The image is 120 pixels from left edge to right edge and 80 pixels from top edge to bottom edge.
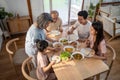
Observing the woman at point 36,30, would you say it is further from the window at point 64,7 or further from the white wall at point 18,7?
the window at point 64,7

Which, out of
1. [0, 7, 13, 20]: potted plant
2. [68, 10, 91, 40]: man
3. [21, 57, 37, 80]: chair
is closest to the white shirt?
[68, 10, 91, 40]: man

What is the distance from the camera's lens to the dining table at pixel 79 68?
143cm

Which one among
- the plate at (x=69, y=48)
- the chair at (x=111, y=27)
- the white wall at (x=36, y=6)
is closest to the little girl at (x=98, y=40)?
the plate at (x=69, y=48)

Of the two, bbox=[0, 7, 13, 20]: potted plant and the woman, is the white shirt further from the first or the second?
bbox=[0, 7, 13, 20]: potted plant

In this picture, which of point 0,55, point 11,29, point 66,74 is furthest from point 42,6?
point 66,74

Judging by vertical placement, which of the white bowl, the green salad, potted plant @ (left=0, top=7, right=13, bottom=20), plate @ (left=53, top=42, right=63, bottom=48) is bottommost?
the white bowl

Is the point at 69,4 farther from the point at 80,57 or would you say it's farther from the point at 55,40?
the point at 80,57

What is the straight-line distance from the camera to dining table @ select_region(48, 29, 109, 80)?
1.43m

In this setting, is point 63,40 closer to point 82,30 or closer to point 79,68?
point 82,30

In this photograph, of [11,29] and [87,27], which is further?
[11,29]

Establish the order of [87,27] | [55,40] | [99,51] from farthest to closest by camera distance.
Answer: [87,27], [55,40], [99,51]

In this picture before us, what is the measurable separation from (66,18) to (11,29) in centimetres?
187

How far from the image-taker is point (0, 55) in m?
2.90

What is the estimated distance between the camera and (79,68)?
1.53 meters
